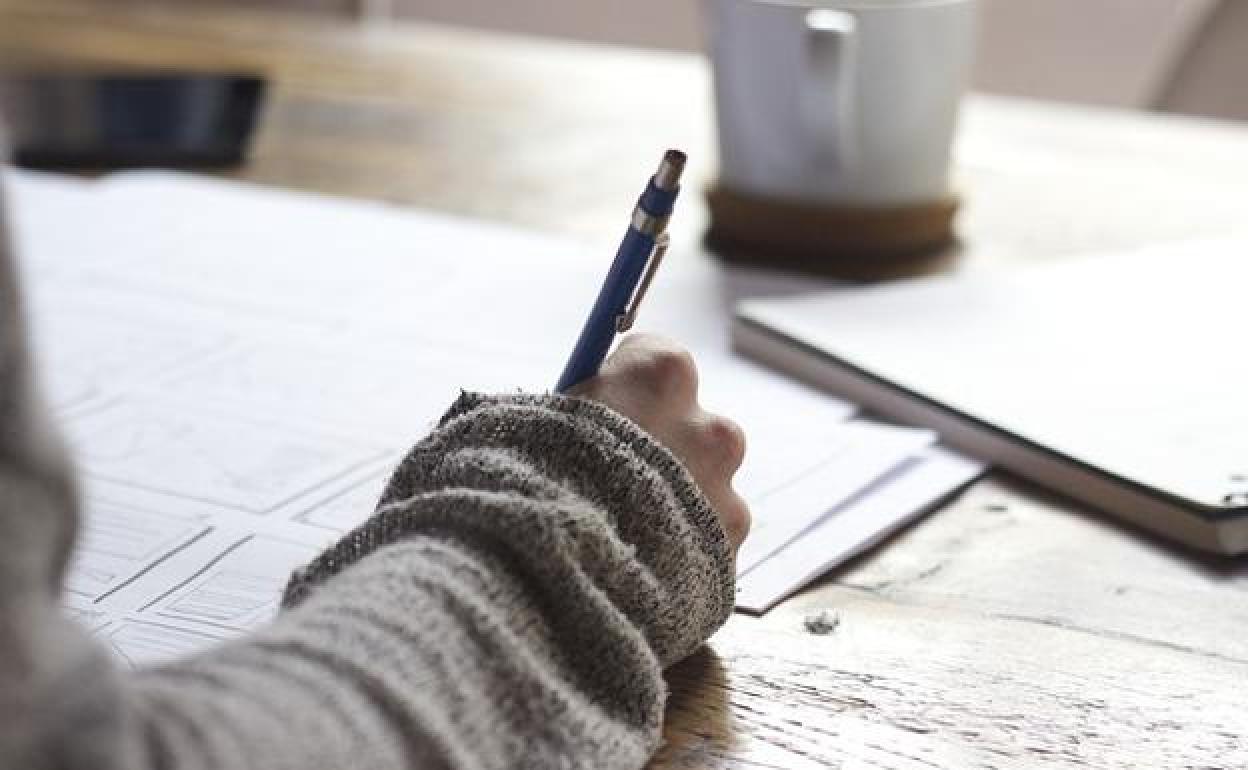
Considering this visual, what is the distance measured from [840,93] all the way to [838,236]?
0.08 metres

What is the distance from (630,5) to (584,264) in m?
1.58

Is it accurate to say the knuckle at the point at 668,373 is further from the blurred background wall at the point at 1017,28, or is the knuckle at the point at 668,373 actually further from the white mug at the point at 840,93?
the blurred background wall at the point at 1017,28

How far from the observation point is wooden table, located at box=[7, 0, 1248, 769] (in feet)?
1.60

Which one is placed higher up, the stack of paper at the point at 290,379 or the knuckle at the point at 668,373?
the knuckle at the point at 668,373

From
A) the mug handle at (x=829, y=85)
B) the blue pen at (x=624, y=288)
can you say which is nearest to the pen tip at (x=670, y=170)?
the blue pen at (x=624, y=288)

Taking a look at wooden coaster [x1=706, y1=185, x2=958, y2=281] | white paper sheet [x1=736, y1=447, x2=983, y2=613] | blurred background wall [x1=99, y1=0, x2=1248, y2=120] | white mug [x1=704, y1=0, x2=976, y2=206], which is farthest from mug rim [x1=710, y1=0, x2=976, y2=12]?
blurred background wall [x1=99, y1=0, x2=1248, y2=120]

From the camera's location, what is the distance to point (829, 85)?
89cm

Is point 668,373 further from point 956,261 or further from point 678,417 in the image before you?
point 956,261

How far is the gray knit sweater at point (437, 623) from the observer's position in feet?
1.04

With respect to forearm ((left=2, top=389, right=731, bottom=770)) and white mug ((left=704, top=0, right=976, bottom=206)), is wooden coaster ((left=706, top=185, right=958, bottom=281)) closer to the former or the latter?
white mug ((left=704, top=0, right=976, bottom=206))

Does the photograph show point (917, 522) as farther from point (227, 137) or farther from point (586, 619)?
point (227, 137)

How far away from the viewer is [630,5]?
244 cm

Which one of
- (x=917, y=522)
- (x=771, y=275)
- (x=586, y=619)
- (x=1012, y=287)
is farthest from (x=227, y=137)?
(x=586, y=619)

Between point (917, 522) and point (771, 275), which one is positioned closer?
point (917, 522)
